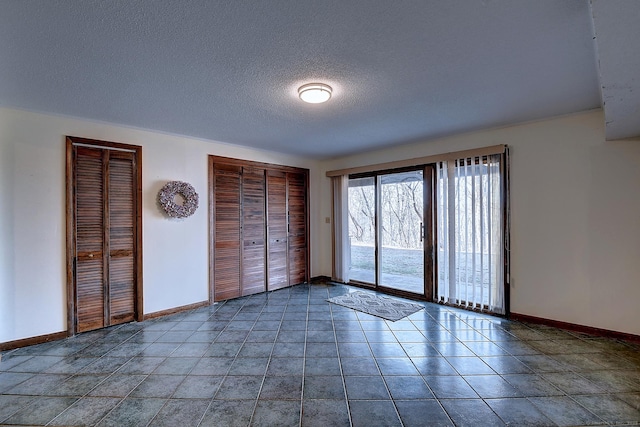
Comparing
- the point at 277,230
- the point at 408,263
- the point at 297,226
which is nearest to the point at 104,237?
the point at 277,230

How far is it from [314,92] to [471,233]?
2.88m

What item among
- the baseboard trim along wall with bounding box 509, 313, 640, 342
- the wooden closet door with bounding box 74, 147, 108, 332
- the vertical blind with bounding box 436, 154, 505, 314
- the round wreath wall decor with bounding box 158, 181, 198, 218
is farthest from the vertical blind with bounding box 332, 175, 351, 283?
the wooden closet door with bounding box 74, 147, 108, 332

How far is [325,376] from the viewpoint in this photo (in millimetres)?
2293

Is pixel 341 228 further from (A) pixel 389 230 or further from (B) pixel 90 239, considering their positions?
(B) pixel 90 239

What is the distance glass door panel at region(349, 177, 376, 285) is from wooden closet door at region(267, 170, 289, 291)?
1.28 metres

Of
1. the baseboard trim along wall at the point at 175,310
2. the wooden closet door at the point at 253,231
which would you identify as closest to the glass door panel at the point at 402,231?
the wooden closet door at the point at 253,231

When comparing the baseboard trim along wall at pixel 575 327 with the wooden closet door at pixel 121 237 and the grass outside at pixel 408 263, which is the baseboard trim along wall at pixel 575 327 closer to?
the grass outside at pixel 408 263

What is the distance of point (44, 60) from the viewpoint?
2.02m

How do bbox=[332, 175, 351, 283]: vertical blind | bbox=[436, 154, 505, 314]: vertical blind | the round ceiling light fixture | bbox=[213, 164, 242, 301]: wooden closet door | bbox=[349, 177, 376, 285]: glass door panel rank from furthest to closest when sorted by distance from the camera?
1. bbox=[332, 175, 351, 283]: vertical blind
2. bbox=[349, 177, 376, 285]: glass door panel
3. bbox=[213, 164, 242, 301]: wooden closet door
4. bbox=[436, 154, 505, 314]: vertical blind
5. the round ceiling light fixture

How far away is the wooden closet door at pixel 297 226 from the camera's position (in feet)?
17.5

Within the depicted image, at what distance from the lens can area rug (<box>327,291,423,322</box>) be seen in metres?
3.76

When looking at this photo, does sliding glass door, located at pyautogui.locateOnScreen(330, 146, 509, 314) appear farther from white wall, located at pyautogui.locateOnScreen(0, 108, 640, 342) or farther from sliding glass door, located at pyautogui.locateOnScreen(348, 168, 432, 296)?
white wall, located at pyautogui.locateOnScreen(0, 108, 640, 342)

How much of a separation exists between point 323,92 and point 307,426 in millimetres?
2494

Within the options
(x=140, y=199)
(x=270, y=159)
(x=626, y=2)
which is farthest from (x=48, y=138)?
(x=626, y=2)
